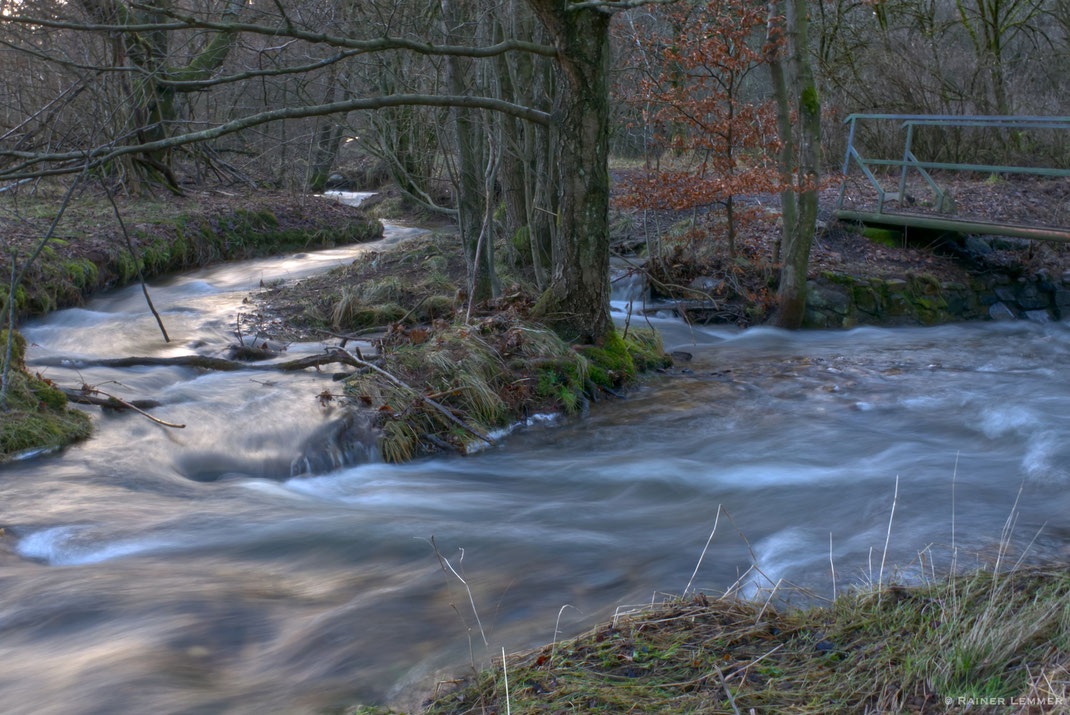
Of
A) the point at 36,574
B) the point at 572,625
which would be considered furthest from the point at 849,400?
the point at 36,574

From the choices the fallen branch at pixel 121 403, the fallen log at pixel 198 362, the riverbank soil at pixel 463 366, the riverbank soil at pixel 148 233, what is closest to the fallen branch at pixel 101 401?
the fallen branch at pixel 121 403

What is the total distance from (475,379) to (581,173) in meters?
2.06

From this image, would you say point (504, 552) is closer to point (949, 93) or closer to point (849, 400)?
point (849, 400)

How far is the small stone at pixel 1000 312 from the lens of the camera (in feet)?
42.4

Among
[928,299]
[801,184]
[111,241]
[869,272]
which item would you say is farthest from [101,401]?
[928,299]

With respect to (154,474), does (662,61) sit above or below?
above

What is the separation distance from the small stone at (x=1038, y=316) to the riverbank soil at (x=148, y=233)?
39.0 feet

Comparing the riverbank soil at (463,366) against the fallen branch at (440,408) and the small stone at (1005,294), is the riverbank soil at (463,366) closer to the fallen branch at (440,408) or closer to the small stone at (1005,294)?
the fallen branch at (440,408)

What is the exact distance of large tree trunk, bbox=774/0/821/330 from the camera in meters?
10.2

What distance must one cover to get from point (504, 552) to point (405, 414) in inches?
88.7

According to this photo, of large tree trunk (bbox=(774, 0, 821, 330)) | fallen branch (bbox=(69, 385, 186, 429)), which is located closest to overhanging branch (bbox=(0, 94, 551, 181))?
fallen branch (bbox=(69, 385, 186, 429))

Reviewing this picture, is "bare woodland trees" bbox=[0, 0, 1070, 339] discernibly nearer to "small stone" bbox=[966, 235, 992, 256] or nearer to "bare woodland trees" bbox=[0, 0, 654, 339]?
"bare woodland trees" bbox=[0, 0, 654, 339]

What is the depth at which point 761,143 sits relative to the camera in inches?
459

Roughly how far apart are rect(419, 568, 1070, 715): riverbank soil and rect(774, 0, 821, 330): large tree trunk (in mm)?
7748
